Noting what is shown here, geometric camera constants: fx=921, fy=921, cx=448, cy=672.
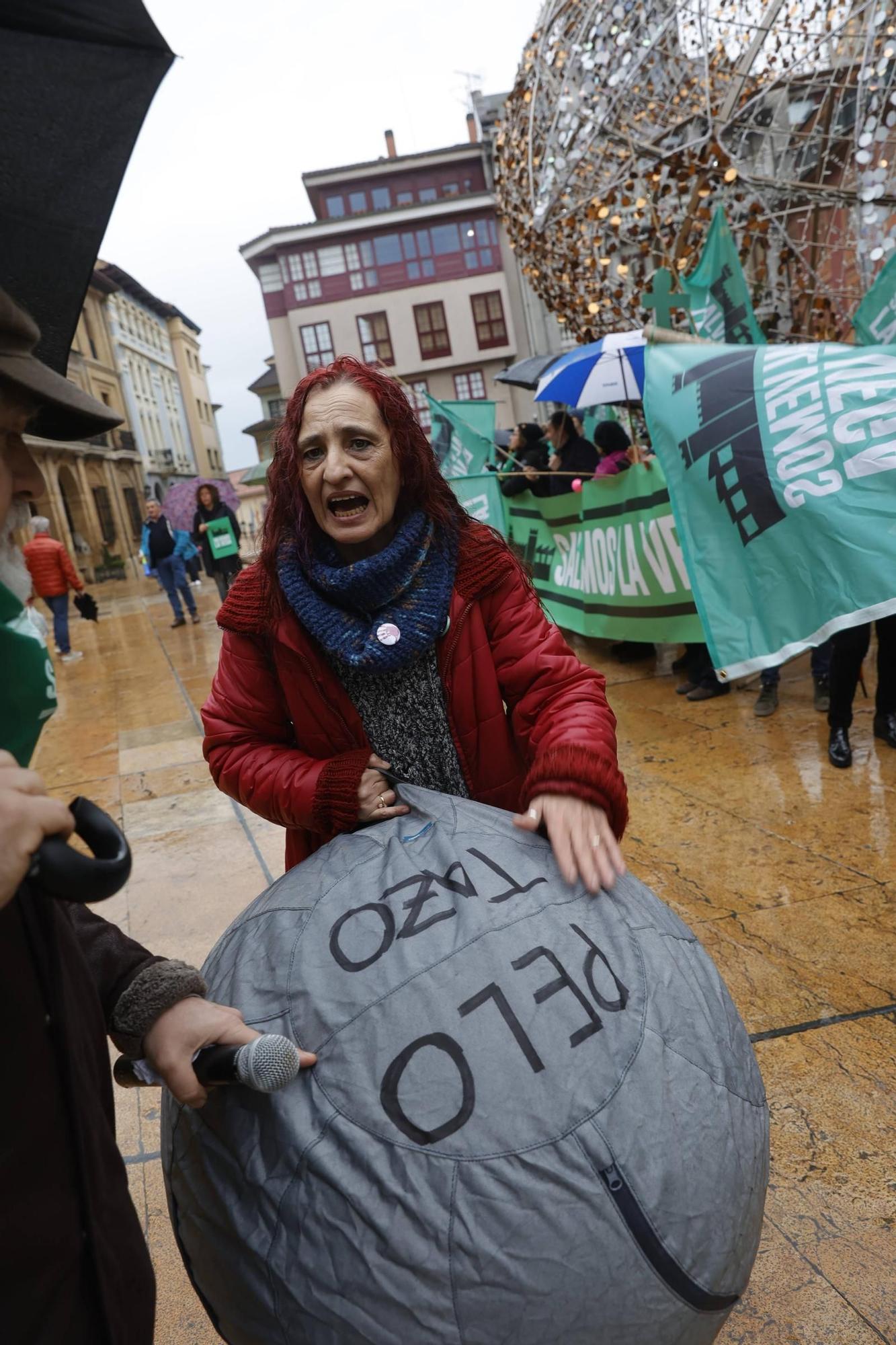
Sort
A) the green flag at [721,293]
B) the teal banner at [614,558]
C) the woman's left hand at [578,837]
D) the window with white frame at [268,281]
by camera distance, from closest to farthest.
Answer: the woman's left hand at [578,837], the green flag at [721,293], the teal banner at [614,558], the window with white frame at [268,281]

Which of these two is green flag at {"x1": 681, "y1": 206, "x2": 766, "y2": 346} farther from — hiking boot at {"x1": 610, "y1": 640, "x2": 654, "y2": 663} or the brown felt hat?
the brown felt hat

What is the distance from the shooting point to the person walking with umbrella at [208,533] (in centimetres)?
1199

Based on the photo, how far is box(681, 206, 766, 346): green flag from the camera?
5.26 m

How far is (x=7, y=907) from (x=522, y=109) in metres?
6.87

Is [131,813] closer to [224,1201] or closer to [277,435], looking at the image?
[277,435]

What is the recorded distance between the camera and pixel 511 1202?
3.76ft

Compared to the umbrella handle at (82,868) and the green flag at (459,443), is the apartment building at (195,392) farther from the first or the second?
the umbrella handle at (82,868)

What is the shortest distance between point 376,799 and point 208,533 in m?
10.8

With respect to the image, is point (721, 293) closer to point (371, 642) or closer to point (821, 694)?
point (821, 694)

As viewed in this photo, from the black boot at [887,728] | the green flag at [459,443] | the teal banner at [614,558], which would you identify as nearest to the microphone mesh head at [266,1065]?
the black boot at [887,728]

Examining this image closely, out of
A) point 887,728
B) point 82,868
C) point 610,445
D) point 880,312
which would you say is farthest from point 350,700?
point 610,445

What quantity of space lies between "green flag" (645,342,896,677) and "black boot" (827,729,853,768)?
27.1 inches

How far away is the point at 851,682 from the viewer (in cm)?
468

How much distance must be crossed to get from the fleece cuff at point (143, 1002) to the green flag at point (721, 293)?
5.04 m
